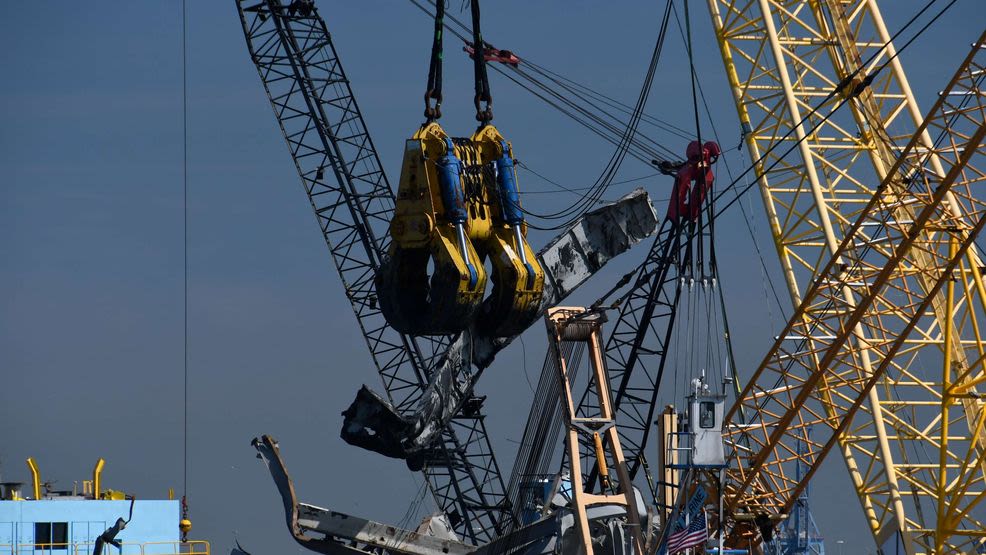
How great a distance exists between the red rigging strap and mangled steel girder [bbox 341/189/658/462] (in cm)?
113

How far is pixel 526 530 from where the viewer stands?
7112 cm

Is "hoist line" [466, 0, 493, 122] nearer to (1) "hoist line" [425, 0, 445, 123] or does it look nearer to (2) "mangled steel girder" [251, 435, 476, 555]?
(1) "hoist line" [425, 0, 445, 123]

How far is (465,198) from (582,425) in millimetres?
12021

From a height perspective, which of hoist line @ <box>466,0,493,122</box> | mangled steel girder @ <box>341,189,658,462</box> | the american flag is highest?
hoist line @ <box>466,0,493,122</box>

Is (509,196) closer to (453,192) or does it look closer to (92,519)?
(453,192)

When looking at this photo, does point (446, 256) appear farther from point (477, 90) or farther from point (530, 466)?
point (530, 466)

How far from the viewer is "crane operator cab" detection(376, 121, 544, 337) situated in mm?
64188

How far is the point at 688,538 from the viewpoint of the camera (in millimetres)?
66062

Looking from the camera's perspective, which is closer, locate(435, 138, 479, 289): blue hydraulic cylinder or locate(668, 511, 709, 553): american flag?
A: locate(435, 138, 479, 289): blue hydraulic cylinder

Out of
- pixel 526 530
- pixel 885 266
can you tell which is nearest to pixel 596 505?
pixel 526 530

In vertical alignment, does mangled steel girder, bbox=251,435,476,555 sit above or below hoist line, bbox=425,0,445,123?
below

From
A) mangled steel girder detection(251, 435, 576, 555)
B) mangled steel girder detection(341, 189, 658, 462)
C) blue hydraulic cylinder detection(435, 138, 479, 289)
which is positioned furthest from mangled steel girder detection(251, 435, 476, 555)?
blue hydraulic cylinder detection(435, 138, 479, 289)

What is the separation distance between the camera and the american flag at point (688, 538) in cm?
6550

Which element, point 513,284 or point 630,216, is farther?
point 630,216
